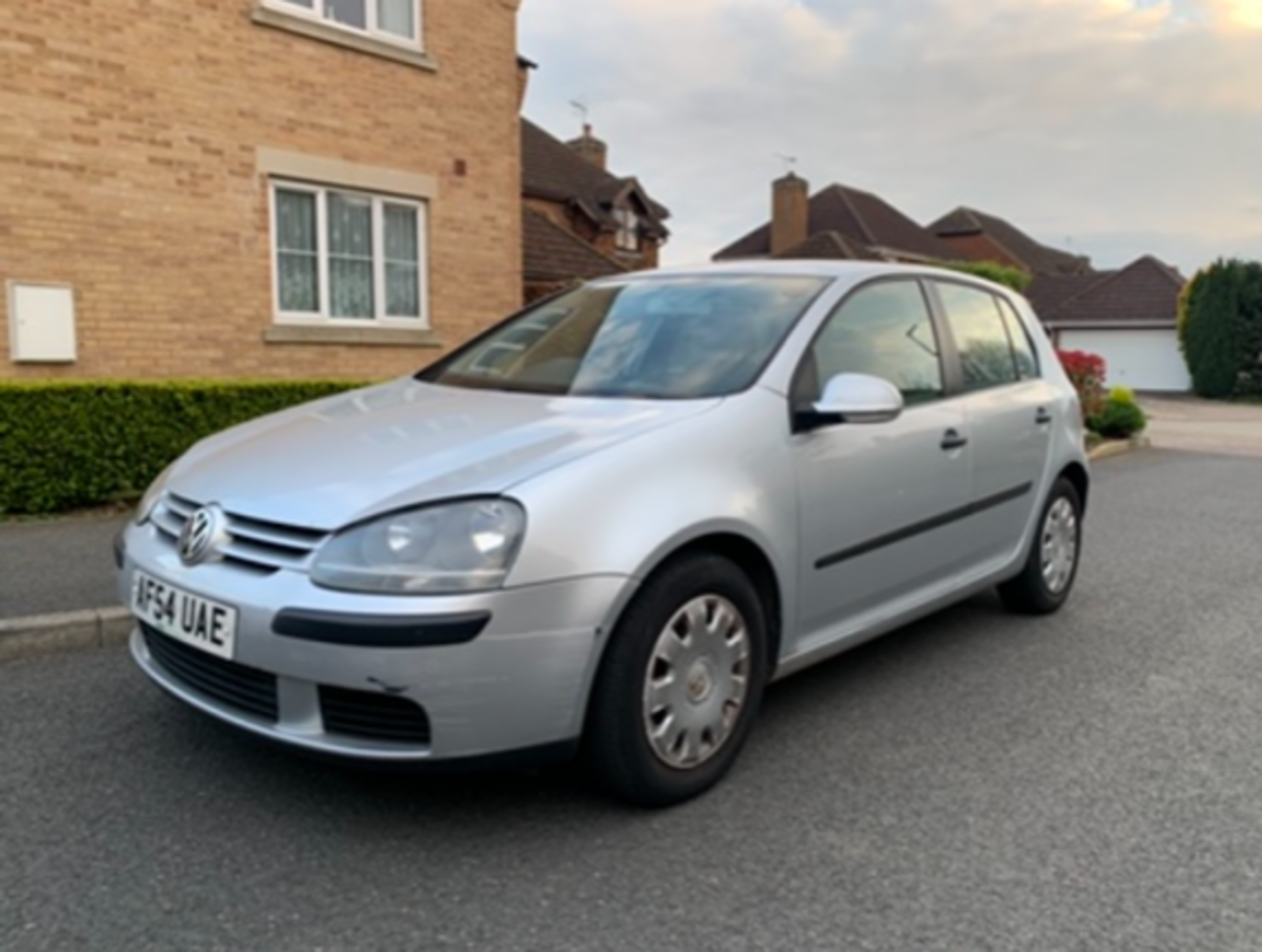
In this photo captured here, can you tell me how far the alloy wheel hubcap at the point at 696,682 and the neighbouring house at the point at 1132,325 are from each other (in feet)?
111

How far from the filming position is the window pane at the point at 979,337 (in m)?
4.41

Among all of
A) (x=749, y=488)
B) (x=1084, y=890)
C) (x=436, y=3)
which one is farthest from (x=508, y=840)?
(x=436, y=3)

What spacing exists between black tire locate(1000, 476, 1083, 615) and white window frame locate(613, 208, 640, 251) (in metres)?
23.0

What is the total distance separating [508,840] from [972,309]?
3192 mm

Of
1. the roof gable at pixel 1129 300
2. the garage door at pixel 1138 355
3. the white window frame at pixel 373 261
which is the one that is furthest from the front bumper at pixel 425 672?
the roof gable at pixel 1129 300

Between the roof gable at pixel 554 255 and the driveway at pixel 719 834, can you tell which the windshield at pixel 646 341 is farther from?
the roof gable at pixel 554 255

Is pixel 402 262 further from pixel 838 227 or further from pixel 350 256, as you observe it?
pixel 838 227

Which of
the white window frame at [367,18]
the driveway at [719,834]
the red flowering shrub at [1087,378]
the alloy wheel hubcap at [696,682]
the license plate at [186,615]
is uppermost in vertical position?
the white window frame at [367,18]

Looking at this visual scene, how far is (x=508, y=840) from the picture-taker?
2.79 metres

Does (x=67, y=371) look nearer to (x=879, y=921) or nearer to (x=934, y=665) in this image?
(x=934, y=665)

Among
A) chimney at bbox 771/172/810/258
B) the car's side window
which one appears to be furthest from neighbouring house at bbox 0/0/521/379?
chimney at bbox 771/172/810/258

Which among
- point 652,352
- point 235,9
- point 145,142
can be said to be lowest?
point 652,352

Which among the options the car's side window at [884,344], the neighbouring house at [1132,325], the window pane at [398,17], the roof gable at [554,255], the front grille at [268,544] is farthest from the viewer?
the neighbouring house at [1132,325]

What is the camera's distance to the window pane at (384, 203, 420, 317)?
10.5 meters
